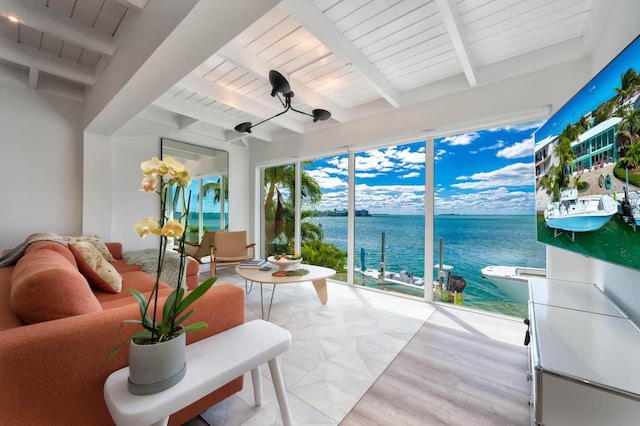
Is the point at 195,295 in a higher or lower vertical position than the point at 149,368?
higher

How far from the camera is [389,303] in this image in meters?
3.07

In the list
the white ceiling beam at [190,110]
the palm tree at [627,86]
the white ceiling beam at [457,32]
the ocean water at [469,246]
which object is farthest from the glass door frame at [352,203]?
the palm tree at [627,86]

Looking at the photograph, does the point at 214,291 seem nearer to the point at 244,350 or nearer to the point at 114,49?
the point at 244,350

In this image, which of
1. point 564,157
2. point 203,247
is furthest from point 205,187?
point 564,157

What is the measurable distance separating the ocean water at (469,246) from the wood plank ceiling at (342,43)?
1.52 meters

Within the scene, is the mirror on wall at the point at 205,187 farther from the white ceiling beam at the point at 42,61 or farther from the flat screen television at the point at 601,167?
the flat screen television at the point at 601,167

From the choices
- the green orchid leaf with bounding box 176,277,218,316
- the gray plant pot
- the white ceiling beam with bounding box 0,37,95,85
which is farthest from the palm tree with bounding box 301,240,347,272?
→ the white ceiling beam with bounding box 0,37,95,85

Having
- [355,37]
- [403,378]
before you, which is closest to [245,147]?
[355,37]

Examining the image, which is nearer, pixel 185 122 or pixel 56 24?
pixel 56 24

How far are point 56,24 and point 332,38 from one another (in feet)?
6.77

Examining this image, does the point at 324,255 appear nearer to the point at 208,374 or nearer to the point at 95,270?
the point at 95,270

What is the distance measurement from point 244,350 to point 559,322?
4.61 feet

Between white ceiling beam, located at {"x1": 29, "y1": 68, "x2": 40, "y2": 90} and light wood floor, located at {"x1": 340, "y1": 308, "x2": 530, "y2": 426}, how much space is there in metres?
4.18

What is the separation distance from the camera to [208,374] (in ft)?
3.10
